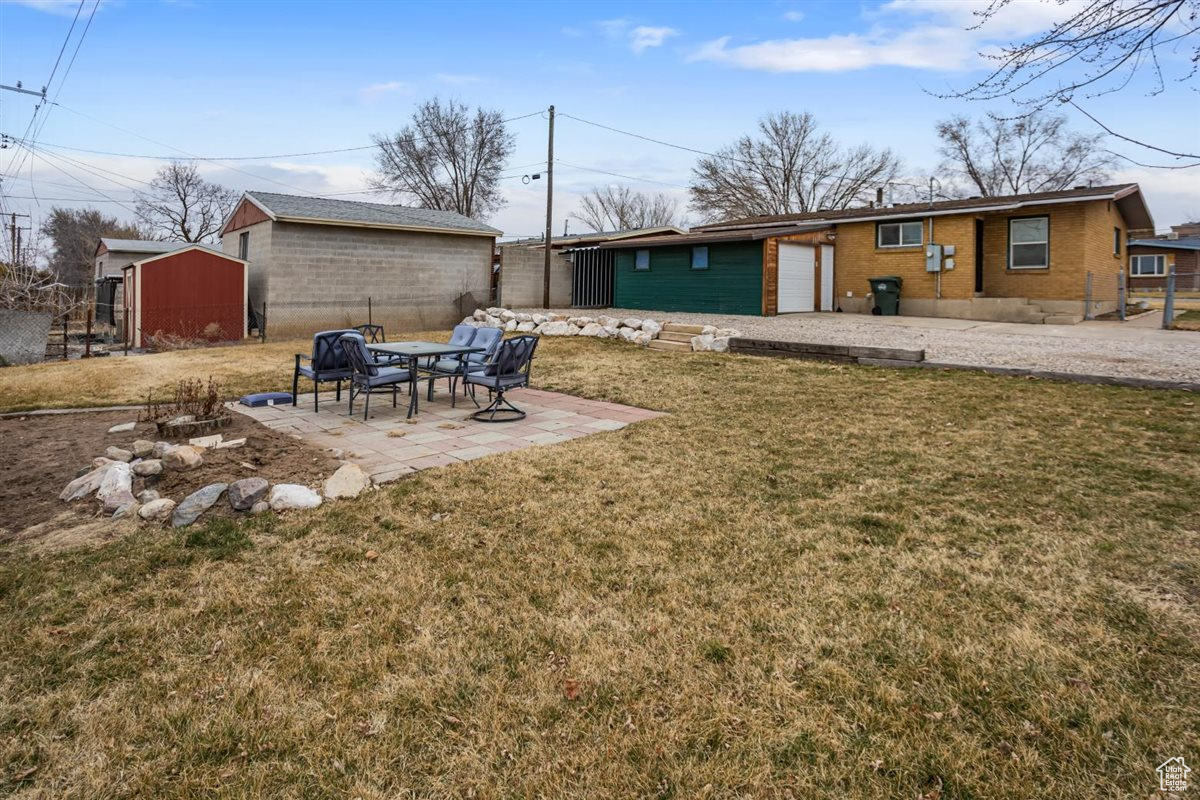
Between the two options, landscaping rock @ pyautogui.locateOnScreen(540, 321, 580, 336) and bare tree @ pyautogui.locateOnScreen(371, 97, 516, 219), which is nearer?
landscaping rock @ pyautogui.locateOnScreen(540, 321, 580, 336)

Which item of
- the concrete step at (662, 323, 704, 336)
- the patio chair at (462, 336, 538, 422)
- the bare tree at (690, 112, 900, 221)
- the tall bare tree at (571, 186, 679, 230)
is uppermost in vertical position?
the tall bare tree at (571, 186, 679, 230)

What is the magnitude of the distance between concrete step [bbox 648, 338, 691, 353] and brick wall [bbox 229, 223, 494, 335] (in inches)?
341

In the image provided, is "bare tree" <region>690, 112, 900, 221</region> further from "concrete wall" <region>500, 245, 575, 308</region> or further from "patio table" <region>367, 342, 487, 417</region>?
"patio table" <region>367, 342, 487, 417</region>

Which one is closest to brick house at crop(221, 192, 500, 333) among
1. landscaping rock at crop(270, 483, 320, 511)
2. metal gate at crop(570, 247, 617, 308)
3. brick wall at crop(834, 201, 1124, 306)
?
metal gate at crop(570, 247, 617, 308)

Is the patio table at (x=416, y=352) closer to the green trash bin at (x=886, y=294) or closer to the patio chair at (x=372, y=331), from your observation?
the patio chair at (x=372, y=331)

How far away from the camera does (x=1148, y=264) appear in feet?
107

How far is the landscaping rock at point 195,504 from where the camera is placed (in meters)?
3.77

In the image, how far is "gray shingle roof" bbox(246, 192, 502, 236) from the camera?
16469 millimetres

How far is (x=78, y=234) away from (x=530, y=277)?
122ft

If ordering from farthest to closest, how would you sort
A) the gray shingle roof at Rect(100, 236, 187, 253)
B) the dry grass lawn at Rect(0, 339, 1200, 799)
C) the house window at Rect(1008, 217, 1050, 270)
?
the gray shingle roof at Rect(100, 236, 187, 253) → the house window at Rect(1008, 217, 1050, 270) → the dry grass lawn at Rect(0, 339, 1200, 799)

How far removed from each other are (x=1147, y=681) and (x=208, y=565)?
3.99 meters

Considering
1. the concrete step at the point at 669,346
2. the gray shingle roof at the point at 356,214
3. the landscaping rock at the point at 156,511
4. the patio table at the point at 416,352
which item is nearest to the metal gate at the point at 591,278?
the gray shingle roof at the point at 356,214

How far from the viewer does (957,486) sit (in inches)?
172

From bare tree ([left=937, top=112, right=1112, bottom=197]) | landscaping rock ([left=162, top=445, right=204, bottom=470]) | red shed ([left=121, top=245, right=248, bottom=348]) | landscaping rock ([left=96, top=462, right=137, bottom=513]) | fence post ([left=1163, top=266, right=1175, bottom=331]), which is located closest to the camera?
landscaping rock ([left=96, top=462, right=137, bottom=513])
